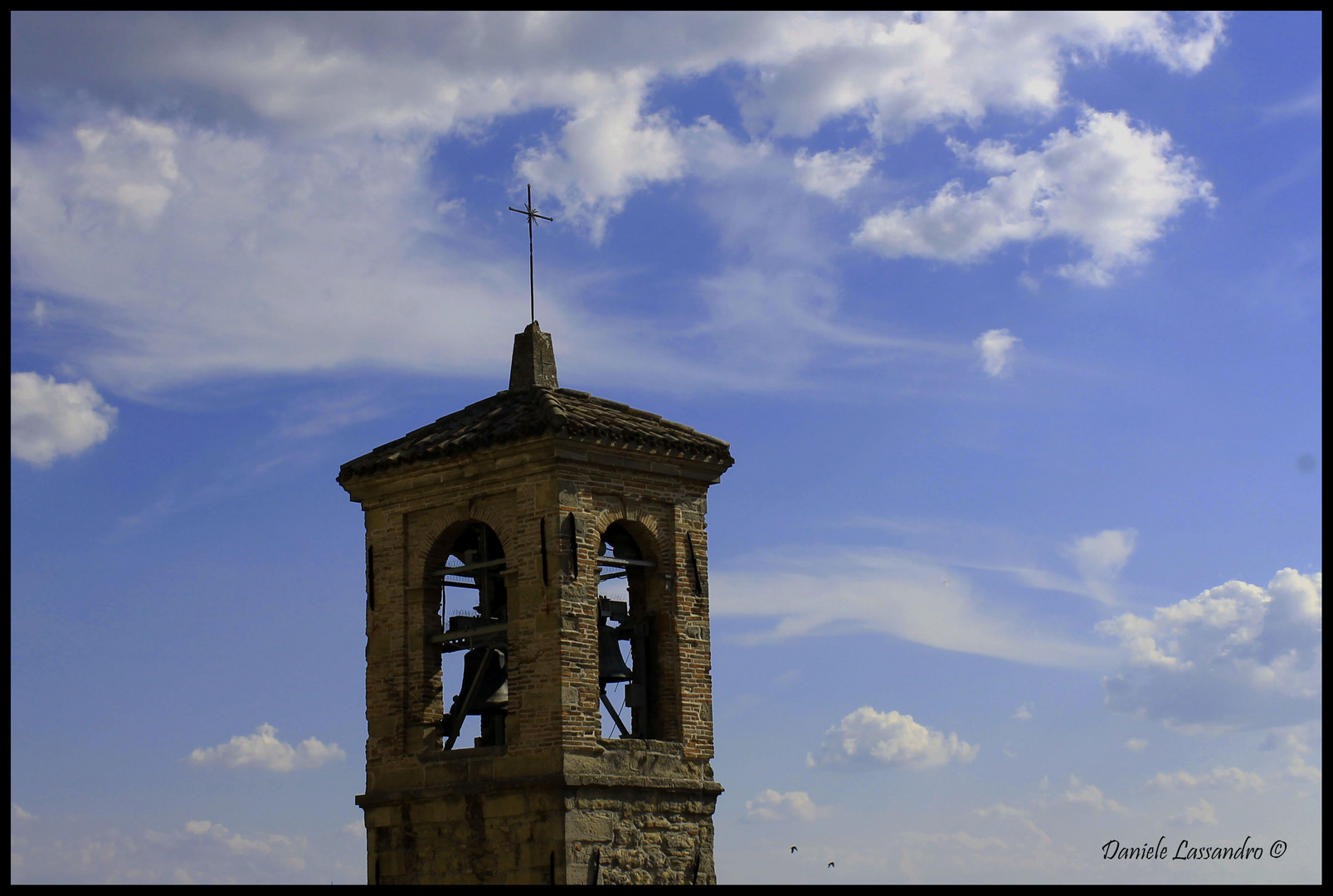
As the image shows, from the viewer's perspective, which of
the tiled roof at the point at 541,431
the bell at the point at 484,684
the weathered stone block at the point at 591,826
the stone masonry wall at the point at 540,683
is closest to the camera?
the weathered stone block at the point at 591,826

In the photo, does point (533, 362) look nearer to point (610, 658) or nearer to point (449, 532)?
point (449, 532)

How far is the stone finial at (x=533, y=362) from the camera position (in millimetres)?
22203

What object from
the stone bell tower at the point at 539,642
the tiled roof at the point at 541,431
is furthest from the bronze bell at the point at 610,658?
the tiled roof at the point at 541,431

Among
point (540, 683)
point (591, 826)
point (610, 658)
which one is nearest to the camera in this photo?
point (591, 826)

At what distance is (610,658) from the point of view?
21109 mm

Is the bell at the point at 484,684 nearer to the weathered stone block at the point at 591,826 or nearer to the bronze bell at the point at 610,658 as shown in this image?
the bronze bell at the point at 610,658

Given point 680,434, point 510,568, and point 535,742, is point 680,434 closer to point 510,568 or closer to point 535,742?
point 510,568

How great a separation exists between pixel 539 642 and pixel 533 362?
12.8 ft

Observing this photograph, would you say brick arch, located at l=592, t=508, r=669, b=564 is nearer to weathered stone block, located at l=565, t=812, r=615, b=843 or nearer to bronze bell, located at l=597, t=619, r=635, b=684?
bronze bell, located at l=597, t=619, r=635, b=684

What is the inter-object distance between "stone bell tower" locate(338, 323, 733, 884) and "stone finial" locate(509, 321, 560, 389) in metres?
0.02

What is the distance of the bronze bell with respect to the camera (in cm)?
2100

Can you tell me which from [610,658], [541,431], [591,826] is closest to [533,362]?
[541,431]

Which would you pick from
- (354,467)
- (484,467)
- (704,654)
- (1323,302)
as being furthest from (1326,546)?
(354,467)

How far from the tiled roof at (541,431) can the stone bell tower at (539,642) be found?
28 mm
